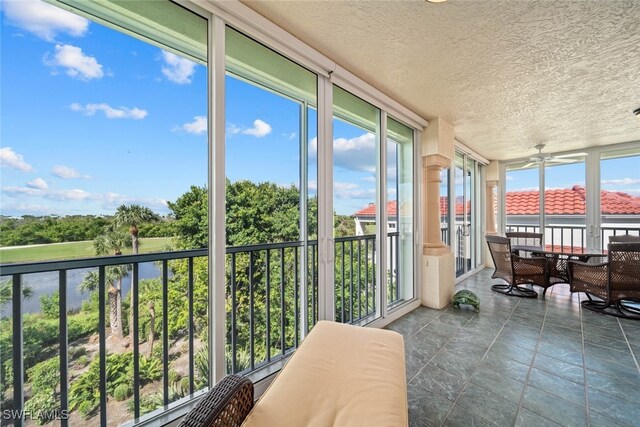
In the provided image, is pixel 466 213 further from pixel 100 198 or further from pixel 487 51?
pixel 100 198

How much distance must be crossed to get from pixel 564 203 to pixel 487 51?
4787 millimetres

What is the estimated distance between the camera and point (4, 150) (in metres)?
1.06

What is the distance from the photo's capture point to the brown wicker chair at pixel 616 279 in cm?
273

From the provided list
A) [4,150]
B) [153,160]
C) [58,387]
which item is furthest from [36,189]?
[58,387]

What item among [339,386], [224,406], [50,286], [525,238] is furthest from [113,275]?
[525,238]

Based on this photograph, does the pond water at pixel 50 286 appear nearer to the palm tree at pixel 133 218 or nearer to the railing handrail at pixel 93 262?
the railing handrail at pixel 93 262

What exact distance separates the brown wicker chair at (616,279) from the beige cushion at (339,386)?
10.6 feet

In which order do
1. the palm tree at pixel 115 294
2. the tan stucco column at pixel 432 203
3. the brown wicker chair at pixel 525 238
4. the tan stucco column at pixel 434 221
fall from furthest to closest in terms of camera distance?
the brown wicker chair at pixel 525 238, the tan stucco column at pixel 432 203, the tan stucco column at pixel 434 221, the palm tree at pixel 115 294

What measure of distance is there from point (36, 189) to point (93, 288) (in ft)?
1.91

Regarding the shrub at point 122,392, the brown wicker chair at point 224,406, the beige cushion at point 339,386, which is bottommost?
the shrub at point 122,392

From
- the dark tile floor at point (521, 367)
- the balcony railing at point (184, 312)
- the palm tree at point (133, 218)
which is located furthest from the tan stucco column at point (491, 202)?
the palm tree at point (133, 218)

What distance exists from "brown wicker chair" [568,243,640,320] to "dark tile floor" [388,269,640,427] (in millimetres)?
246

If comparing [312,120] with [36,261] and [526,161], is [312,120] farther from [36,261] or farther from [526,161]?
[526,161]

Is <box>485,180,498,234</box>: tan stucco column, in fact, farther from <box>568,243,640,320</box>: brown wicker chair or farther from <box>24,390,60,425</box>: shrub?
<box>24,390,60,425</box>: shrub
